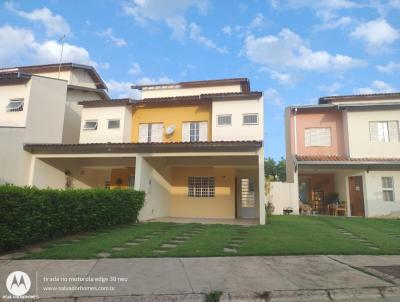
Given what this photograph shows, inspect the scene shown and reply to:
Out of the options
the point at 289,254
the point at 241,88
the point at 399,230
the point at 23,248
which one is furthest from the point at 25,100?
the point at 399,230

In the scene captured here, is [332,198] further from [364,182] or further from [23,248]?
[23,248]

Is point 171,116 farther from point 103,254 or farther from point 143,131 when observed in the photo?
point 103,254

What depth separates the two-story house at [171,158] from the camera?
15.8 metres

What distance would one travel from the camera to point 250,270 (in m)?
6.21

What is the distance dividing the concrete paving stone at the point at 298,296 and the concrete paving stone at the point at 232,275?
7.5 inches

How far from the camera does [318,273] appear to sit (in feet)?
19.7

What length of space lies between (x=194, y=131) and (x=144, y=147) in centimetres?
476

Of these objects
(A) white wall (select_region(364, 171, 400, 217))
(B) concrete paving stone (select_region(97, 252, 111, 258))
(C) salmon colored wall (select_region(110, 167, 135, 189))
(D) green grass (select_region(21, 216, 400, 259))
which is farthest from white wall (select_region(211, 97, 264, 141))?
(B) concrete paving stone (select_region(97, 252, 111, 258))

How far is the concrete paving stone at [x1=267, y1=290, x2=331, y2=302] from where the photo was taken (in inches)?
190

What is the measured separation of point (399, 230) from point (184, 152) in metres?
9.13

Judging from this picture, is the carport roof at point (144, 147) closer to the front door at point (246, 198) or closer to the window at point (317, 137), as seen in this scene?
the front door at point (246, 198)

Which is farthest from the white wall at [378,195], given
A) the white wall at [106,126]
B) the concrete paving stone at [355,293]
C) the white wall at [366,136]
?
the concrete paving stone at [355,293]

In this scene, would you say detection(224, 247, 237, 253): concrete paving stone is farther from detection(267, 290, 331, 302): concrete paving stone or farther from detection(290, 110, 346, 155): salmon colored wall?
detection(290, 110, 346, 155): salmon colored wall

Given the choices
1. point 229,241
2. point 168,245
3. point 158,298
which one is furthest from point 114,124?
point 158,298
